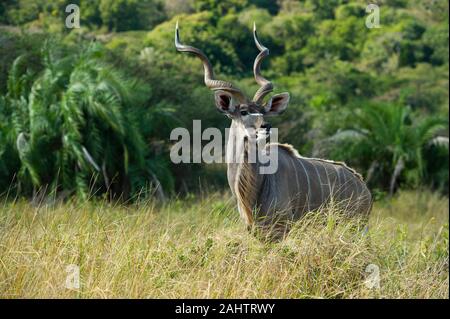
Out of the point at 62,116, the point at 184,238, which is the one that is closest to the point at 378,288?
the point at 184,238

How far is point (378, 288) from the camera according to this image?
428cm

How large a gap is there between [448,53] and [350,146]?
15.1 metres

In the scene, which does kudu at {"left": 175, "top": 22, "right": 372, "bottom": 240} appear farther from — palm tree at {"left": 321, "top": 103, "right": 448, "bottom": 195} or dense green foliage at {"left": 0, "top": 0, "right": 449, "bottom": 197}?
palm tree at {"left": 321, "top": 103, "right": 448, "bottom": 195}

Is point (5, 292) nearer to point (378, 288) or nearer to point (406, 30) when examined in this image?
point (378, 288)

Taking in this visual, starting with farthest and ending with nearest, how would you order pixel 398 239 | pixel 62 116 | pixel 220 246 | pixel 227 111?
pixel 62 116 < pixel 227 111 < pixel 398 239 < pixel 220 246

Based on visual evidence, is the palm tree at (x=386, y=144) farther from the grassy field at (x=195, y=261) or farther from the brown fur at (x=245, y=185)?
the grassy field at (x=195, y=261)

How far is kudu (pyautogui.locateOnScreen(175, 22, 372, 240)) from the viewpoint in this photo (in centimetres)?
570

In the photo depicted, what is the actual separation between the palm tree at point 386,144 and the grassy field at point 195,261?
28.7ft

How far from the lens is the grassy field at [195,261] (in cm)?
404

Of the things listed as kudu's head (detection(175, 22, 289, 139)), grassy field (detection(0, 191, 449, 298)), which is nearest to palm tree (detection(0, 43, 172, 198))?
kudu's head (detection(175, 22, 289, 139))

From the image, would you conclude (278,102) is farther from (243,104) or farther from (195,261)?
(195,261)

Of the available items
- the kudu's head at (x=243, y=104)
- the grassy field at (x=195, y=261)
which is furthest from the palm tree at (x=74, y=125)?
the grassy field at (x=195, y=261)

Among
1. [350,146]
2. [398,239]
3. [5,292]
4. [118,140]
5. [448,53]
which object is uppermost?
[5,292]

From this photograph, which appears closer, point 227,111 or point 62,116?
point 227,111
